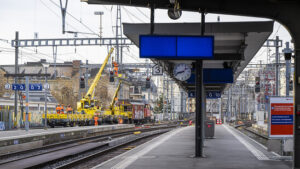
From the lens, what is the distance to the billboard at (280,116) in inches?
557

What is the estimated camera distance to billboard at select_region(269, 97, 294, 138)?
46.4 feet

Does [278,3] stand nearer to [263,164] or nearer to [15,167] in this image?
[263,164]

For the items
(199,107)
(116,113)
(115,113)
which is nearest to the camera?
(199,107)

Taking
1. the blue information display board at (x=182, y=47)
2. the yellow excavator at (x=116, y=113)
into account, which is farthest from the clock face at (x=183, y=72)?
the yellow excavator at (x=116, y=113)

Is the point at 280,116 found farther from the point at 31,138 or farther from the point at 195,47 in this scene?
the point at 31,138

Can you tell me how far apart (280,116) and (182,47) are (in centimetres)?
390

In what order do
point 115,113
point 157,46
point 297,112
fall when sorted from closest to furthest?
point 297,112 → point 157,46 → point 115,113

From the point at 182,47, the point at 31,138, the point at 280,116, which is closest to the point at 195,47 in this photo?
the point at 182,47

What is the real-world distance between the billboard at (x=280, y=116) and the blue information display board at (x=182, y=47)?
2.86 metres

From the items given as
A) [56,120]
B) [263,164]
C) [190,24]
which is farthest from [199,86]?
[56,120]

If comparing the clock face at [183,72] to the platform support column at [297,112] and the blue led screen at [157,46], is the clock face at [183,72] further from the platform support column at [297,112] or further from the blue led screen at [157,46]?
the platform support column at [297,112]

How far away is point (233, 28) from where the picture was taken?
43.1 ft

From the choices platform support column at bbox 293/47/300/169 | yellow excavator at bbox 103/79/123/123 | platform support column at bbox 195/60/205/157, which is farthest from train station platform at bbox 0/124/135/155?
yellow excavator at bbox 103/79/123/123

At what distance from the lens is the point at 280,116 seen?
46.6 feet
